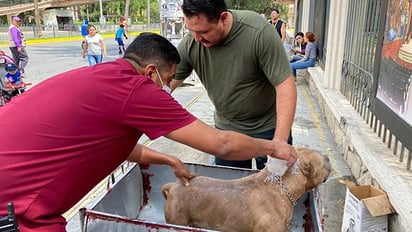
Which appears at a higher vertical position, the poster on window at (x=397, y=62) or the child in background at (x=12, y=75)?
the poster on window at (x=397, y=62)

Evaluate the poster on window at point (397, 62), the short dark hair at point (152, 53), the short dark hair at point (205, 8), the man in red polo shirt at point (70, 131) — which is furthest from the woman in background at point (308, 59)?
the man in red polo shirt at point (70, 131)

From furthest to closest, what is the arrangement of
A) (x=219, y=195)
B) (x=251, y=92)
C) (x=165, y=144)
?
(x=165, y=144)
(x=251, y=92)
(x=219, y=195)

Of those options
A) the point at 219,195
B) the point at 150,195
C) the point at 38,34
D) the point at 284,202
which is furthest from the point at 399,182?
the point at 38,34

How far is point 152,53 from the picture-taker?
6.31 ft

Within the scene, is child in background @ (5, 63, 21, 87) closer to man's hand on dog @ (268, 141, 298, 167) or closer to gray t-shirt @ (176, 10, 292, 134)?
gray t-shirt @ (176, 10, 292, 134)

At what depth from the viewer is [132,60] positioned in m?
1.93

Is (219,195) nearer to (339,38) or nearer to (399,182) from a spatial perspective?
(399,182)

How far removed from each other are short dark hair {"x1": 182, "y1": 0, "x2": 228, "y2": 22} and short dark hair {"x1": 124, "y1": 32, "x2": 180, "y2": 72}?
60 centimetres

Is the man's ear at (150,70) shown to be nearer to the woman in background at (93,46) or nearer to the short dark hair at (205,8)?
the short dark hair at (205,8)

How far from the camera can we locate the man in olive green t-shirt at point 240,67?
2.61 metres

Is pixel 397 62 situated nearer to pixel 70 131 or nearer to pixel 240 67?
pixel 240 67

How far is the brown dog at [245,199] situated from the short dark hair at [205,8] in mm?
1018

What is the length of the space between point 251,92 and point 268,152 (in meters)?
0.89

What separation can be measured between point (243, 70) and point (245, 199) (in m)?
0.93
